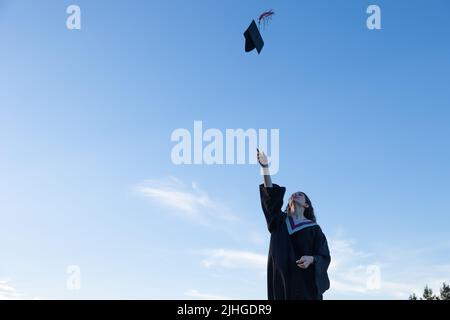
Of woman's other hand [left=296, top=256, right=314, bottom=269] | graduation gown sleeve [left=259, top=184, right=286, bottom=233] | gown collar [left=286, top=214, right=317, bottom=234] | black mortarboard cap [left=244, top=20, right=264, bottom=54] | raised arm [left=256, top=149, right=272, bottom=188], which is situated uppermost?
black mortarboard cap [left=244, top=20, right=264, bottom=54]

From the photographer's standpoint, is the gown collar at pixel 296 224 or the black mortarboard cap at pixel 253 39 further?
the black mortarboard cap at pixel 253 39

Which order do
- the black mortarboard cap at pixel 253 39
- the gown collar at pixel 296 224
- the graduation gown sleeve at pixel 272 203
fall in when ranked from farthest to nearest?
the black mortarboard cap at pixel 253 39 < the gown collar at pixel 296 224 < the graduation gown sleeve at pixel 272 203

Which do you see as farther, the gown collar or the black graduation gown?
the gown collar

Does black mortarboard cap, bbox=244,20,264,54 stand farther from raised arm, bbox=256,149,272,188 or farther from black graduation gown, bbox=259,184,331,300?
black graduation gown, bbox=259,184,331,300

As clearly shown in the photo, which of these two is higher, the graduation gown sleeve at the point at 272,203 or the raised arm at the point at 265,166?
the raised arm at the point at 265,166

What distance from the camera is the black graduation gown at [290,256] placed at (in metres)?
8.03

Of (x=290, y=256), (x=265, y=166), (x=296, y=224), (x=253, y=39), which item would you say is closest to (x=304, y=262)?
(x=290, y=256)

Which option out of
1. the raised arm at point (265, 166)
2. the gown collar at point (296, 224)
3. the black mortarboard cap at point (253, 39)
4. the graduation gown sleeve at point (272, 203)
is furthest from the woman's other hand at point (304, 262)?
the black mortarboard cap at point (253, 39)

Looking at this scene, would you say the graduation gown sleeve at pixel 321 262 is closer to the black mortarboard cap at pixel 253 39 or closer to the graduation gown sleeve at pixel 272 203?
the graduation gown sleeve at pixel 272 203

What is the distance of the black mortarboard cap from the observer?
1012cm

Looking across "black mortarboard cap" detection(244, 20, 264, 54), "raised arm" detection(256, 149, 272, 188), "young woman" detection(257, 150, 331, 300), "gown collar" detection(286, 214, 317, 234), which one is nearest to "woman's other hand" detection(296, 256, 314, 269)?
"young woman" detection(257, 150, 331, 300)
